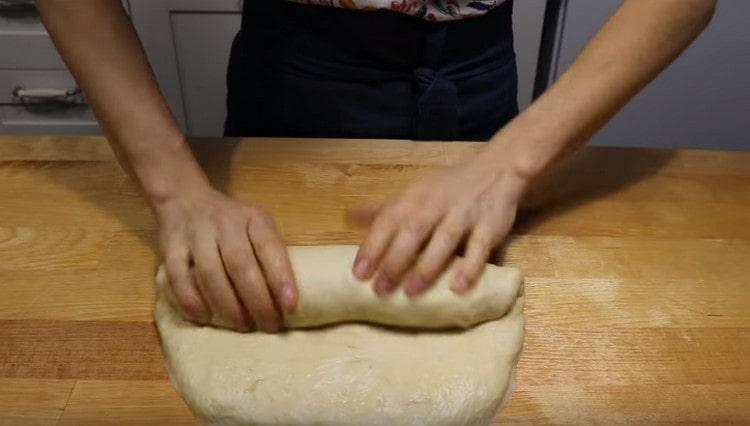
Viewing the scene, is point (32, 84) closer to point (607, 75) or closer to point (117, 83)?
point (117, 83)

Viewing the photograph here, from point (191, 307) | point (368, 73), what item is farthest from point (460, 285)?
point (368, 73)

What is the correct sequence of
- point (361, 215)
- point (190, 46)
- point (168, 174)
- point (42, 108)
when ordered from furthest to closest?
1. point (42, 108)
2. point (190, 46)
3. point (361, 215)
4. point (168, 174)

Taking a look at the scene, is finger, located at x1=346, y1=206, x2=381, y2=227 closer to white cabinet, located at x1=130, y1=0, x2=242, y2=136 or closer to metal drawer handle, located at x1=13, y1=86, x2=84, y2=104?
white cabinet, located at x1=130, y1=0, x2=242, y2=136

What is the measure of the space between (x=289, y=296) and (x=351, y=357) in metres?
0.08

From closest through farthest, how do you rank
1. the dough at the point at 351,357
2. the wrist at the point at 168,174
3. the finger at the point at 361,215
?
the dough at the point at 351,357 → the wrist at the point at 168,174 → the finger at the point at 361,215

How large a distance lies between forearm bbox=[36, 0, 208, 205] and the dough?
0.16 m

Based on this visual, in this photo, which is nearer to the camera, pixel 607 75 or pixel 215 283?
pixel 215 283

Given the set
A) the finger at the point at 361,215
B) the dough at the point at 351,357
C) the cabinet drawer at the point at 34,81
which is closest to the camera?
the dough at the point at 351,357

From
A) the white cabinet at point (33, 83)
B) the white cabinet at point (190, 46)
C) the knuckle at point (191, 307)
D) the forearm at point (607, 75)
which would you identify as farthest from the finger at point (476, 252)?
the white cabinet at point (33, 83)

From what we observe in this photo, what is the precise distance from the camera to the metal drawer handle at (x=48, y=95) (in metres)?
1.64

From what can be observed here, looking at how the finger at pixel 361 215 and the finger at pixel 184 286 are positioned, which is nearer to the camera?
→ the finger at pixel 184 286

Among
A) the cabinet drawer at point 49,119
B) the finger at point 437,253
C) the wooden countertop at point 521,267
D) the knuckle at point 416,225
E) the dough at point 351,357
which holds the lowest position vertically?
the cabinet drawer at point 49,119

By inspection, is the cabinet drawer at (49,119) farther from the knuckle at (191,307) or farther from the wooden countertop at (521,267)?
the knuckle at (191,307)

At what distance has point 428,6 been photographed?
35.2 inches
